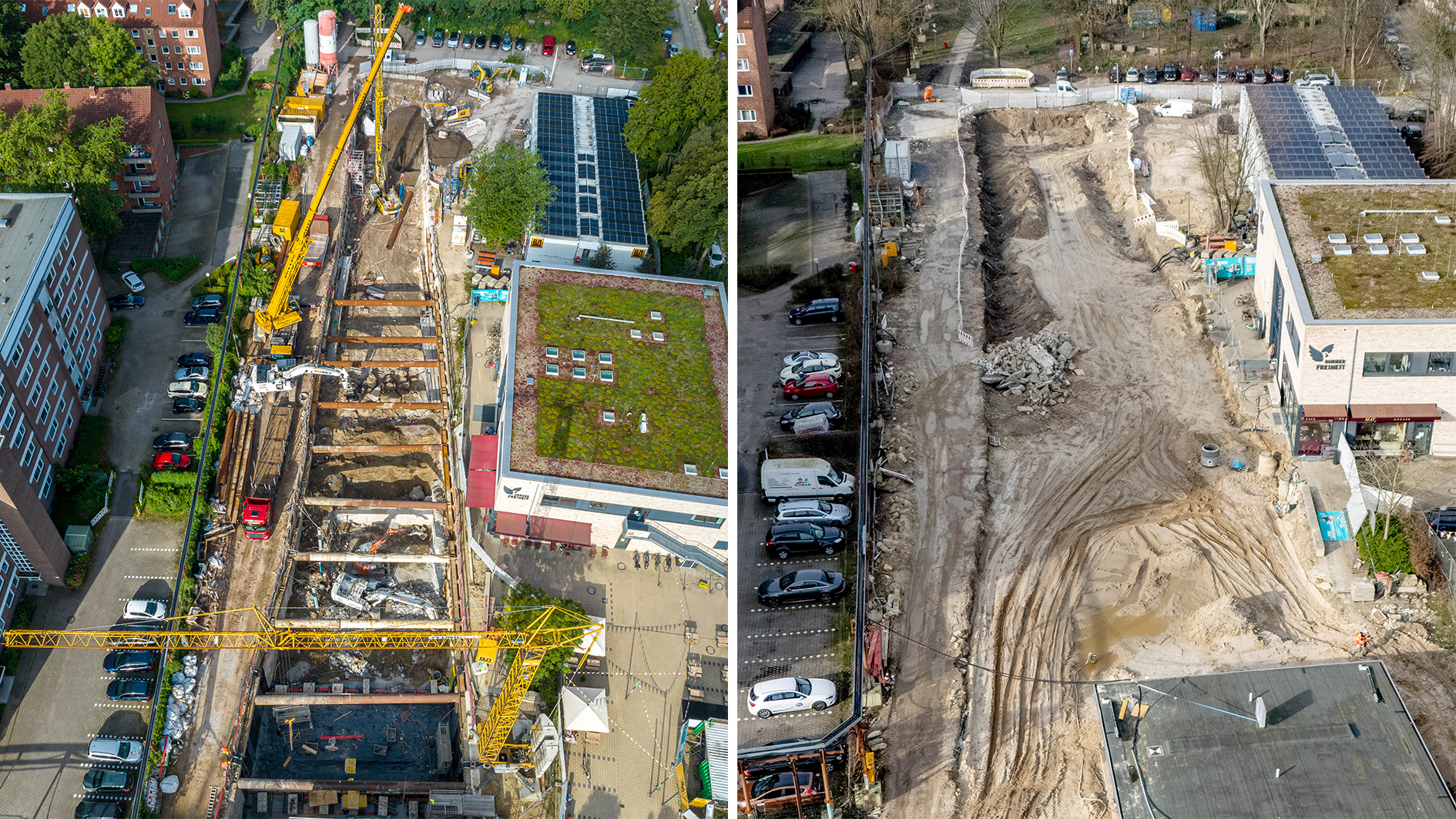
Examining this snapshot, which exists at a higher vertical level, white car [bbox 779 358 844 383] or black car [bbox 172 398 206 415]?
white car [bbox 779 358 844 383]

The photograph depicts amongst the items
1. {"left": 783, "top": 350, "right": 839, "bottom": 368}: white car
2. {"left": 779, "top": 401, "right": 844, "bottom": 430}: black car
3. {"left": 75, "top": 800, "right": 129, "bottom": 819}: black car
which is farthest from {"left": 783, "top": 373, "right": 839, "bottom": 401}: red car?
{"left": 75, "top": 800, "right": 129, "bottom": 819}: black car

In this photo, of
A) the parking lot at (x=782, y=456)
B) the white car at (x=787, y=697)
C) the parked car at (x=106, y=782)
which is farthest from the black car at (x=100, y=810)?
the white car at (x=787, y=697)

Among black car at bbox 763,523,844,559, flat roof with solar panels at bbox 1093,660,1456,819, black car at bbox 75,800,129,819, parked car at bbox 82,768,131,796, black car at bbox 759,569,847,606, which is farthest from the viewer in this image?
black car at bbox 763,523,844,559

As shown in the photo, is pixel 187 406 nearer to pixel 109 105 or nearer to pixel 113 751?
pixel 113 751

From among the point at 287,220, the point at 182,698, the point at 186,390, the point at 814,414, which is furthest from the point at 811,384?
the point at 287,220

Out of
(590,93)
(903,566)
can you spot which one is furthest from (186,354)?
(903,566)

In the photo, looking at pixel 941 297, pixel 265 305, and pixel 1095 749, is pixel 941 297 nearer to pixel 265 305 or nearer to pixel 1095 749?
A: pixel 1095 749

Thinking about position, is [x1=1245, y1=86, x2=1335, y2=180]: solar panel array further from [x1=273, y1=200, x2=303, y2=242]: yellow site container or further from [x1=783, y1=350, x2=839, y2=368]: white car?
[x1=273, y1=200, x2=303, y2=242]: yellow site container
